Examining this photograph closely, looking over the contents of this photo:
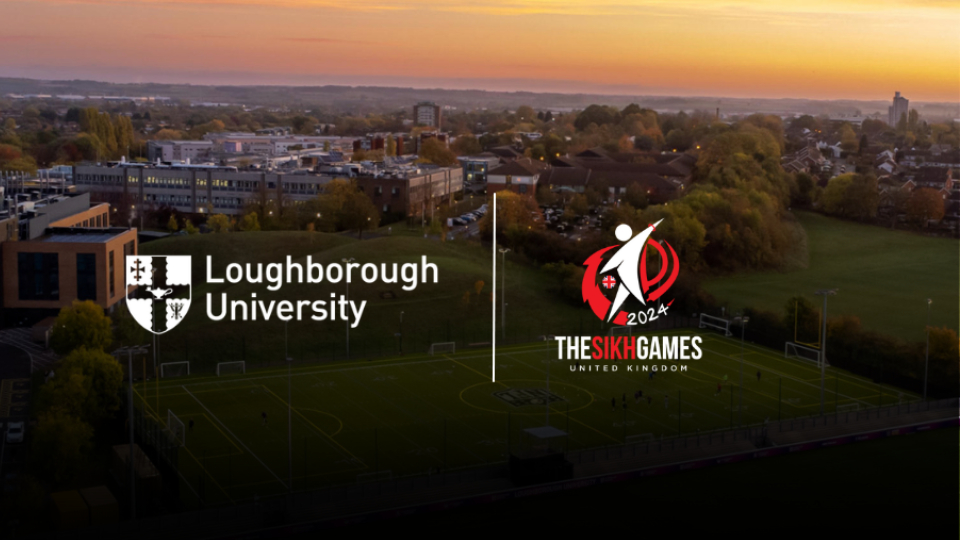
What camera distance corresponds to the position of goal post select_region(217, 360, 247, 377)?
139 feet

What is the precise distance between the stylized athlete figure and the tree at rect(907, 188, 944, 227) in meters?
36.1

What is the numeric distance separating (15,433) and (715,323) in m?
33.1

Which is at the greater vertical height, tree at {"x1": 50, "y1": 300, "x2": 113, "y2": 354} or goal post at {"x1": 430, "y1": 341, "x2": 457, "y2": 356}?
tree at {"x1": 50, "y1": 300, "x2": 113, "y2": 354}

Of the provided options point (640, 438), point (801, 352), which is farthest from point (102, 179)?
point (640, 438)

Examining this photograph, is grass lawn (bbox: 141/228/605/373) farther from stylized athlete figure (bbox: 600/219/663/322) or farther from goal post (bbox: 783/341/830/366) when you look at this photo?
goal post (bbox: 783/341/830/366)

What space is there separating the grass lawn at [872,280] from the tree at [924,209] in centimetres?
252

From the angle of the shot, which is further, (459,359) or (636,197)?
(636,197)

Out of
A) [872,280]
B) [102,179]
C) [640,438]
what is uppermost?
[102,179]

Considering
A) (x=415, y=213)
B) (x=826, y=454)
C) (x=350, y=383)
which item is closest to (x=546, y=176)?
(x=415, y=213)

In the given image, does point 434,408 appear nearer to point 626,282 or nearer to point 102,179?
point 626,282

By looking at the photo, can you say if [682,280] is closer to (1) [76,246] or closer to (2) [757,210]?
(2) [757,210]

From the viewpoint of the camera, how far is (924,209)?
86.6 metres

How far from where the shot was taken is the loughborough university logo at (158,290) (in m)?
47.5

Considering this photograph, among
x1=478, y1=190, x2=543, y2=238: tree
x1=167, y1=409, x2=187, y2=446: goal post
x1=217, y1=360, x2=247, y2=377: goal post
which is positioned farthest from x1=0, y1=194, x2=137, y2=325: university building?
x1=478, y1=190, x2=543, y2=238: tree
